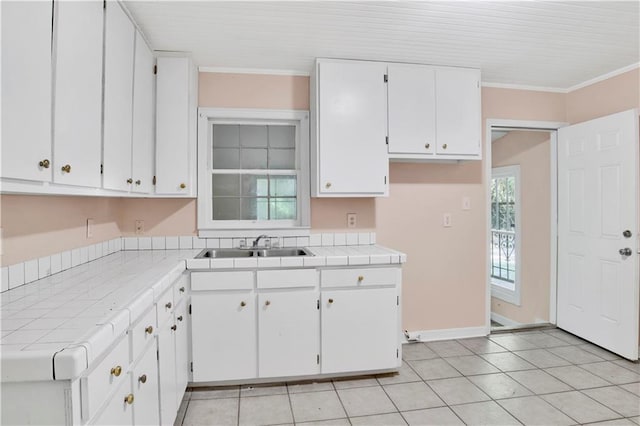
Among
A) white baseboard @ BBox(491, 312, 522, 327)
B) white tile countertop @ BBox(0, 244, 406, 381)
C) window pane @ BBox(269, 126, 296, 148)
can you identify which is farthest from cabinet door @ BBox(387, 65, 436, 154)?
white baseboard @ BBox(491, 312, 522, 327)

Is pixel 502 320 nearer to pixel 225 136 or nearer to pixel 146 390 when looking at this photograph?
pixel 225 136

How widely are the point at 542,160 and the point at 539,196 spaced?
389 millimetres

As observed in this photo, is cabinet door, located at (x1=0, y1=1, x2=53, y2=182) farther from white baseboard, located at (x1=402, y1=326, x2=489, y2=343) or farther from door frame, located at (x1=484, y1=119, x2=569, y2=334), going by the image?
door frame, located at (x1=484, y1=119, x2=569, y2=334)

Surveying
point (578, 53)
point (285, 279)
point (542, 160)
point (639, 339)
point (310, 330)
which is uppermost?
point (578, 53)

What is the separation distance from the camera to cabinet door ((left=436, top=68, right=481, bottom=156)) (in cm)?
289

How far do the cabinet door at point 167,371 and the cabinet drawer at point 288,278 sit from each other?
0.61m

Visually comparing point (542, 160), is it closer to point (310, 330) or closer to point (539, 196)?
point (539, 196)

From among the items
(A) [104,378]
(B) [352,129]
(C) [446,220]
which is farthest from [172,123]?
(C) [446,220]

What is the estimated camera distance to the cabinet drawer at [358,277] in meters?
2.46

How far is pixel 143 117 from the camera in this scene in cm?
231

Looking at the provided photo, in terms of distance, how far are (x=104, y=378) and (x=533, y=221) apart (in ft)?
13.8

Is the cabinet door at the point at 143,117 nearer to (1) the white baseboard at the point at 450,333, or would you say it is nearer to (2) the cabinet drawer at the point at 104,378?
(2) the cabinet drawer at the point at 104,378

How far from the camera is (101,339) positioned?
1.04 m

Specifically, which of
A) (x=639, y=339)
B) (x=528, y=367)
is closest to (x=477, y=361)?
(x=528, y=367)
